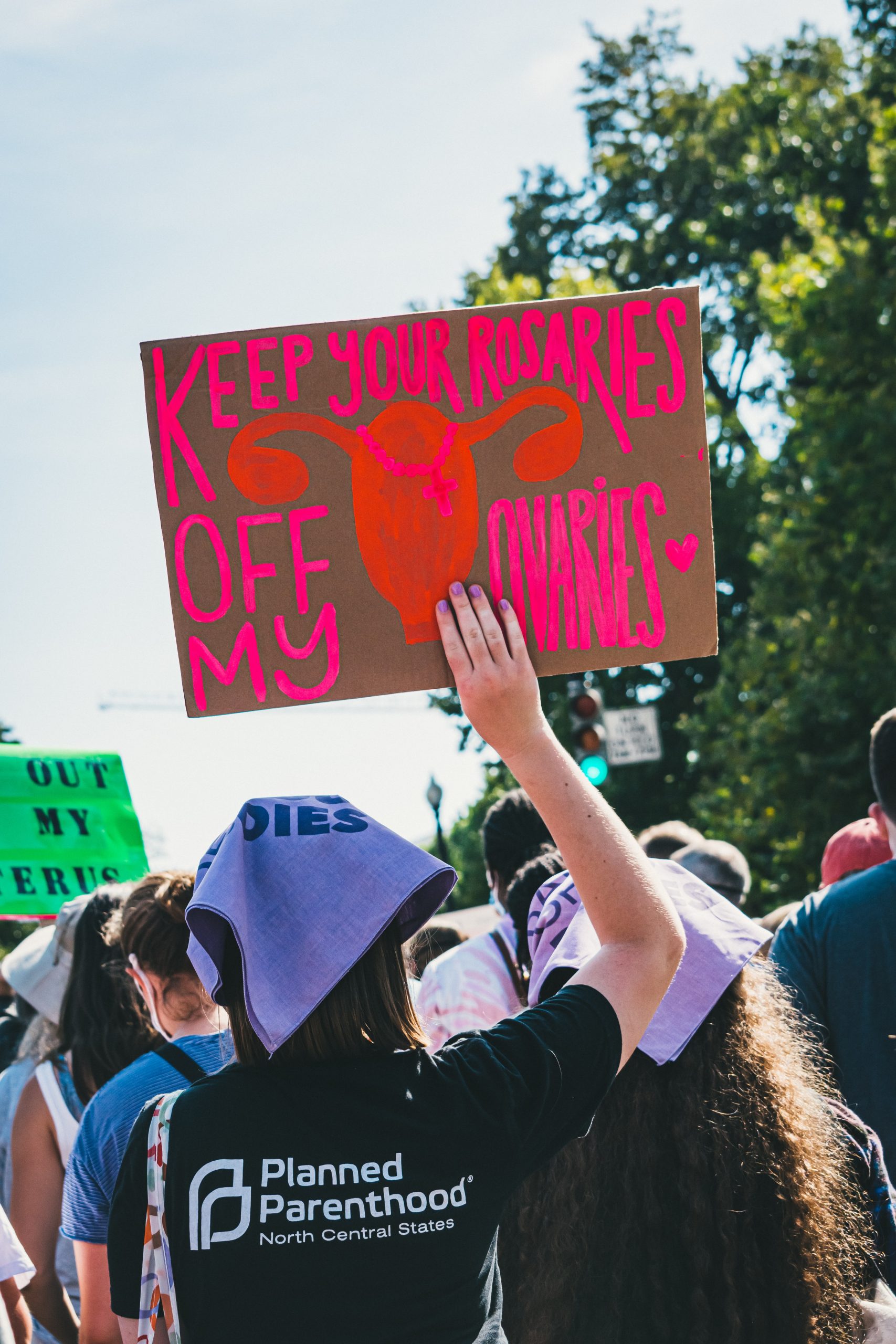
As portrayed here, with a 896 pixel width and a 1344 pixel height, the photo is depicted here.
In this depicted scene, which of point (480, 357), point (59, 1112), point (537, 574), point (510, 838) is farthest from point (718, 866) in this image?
point (480, 357)

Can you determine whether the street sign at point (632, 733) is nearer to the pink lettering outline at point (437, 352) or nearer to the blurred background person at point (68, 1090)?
the blurred background person at point (68, 1090)

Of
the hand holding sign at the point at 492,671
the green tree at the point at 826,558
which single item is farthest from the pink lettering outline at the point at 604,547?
the green tree at the point at 826,558

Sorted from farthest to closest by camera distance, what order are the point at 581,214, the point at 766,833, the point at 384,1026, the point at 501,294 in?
the point at 581,214, the point at 501,294, the point at 766,833, the point at 384,1026

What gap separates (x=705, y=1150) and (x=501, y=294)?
1833 cm

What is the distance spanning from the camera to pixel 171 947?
2.74 m

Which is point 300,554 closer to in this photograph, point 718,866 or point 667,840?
point 718,866

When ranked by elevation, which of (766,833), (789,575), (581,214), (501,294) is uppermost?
(581,214)

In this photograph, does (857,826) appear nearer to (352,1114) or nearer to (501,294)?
(352,1114)

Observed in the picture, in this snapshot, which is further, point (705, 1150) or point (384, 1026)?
point (705, 1150)

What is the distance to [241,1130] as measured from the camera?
162 centimetres

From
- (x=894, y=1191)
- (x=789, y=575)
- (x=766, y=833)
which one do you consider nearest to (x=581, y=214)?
(x=789, y=575)

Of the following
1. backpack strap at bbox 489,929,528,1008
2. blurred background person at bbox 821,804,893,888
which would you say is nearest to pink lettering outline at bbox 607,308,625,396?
backpack strap at bbox 489,929,528,1008

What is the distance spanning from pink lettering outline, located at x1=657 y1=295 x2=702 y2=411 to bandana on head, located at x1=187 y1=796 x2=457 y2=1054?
3.16ft

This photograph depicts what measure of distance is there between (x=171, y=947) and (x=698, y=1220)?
4.32 ft
